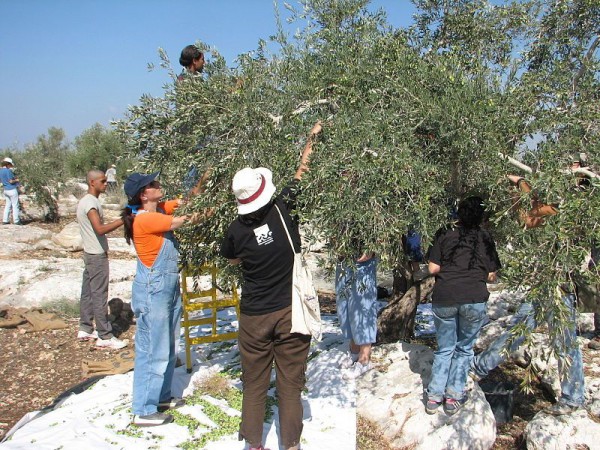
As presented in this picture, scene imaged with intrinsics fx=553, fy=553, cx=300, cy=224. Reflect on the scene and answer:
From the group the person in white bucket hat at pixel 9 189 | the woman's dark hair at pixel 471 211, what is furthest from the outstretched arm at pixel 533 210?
the person in white bucket hat at pixel 9 189

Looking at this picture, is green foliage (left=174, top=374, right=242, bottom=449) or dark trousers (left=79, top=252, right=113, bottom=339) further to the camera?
dark trousers (left=79, top=252, right=113, bottom=339)

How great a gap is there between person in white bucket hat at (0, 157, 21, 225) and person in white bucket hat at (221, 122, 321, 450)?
1361 cm

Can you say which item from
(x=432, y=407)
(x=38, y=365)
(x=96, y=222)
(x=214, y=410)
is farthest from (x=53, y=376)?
(x=432, y=407)

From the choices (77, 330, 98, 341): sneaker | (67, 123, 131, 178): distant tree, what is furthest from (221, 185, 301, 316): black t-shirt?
(67, 123, 131, 178): distant tree

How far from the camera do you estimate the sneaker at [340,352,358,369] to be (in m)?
5.95

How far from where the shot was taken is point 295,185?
4281 millimetres

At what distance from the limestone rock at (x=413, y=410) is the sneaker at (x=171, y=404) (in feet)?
5.68

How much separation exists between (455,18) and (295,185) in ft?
10.4

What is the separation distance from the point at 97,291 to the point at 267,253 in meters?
4.26

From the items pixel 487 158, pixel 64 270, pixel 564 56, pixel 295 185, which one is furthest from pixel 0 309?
pixel 564 56

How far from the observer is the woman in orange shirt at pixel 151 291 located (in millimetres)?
4840

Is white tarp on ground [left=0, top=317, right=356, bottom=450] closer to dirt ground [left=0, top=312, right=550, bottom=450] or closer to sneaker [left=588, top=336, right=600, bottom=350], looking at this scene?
dirt ground [left=0, top=312, right=550, bottom=450]

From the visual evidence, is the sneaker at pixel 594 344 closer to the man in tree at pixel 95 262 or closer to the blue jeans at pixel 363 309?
the blue jeans at pixel 363 309

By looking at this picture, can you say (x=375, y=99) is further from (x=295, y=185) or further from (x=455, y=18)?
(x=455, y=18)
